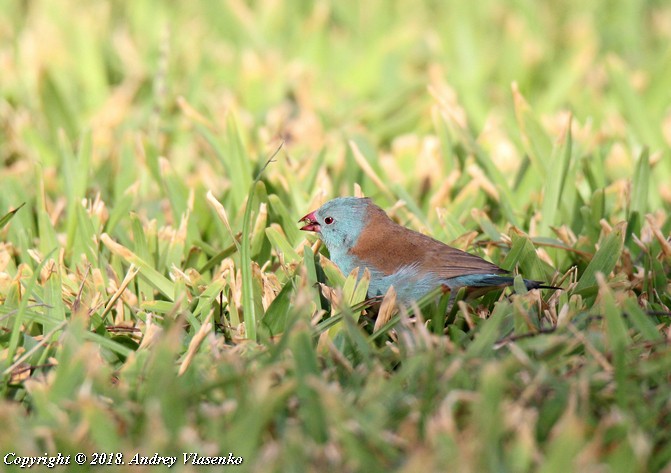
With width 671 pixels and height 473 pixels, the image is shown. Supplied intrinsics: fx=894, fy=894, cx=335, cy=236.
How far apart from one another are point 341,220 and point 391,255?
29 centimetres

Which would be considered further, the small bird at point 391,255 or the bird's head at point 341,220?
the bird's head at point 341,220

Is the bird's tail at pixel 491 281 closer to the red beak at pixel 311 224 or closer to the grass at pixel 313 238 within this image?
the grass at pixel 313 238

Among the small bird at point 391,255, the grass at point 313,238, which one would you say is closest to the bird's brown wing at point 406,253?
the small bird at point 391,255

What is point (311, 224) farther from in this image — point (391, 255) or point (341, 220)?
point (391, 255)

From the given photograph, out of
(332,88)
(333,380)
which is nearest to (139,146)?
(332,88)

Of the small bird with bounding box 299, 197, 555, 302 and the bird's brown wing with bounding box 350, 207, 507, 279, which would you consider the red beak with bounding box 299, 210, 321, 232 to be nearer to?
the small bird with bounding box 299, 197, 555, 302

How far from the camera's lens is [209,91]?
571 cm

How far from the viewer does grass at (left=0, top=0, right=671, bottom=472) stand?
2209mm

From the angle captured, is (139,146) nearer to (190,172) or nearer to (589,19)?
(190,172)

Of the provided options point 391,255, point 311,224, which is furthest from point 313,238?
point 391,255

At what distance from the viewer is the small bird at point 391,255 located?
10.2 feet

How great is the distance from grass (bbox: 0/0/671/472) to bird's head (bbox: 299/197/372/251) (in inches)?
7.9

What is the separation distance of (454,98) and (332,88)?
81cm

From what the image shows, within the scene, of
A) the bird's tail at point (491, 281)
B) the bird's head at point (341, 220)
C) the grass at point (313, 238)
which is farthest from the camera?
the bird's head at point (341, 220)
